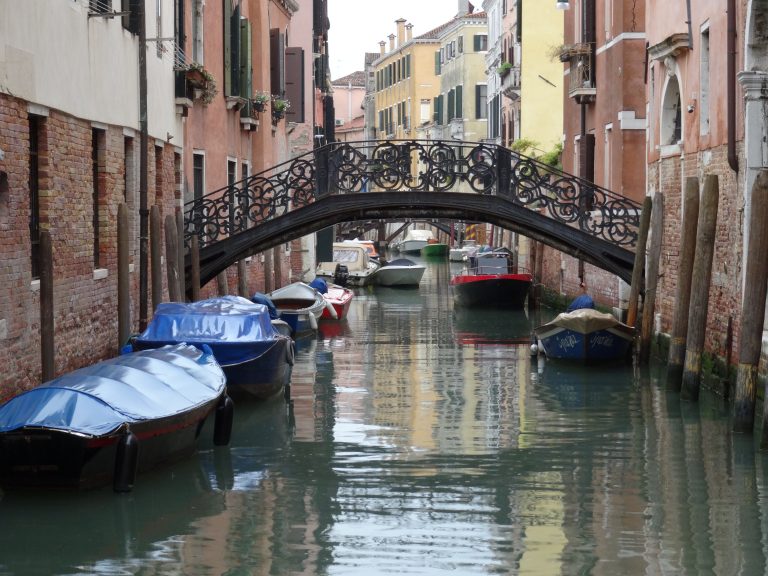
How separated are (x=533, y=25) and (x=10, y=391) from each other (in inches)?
968

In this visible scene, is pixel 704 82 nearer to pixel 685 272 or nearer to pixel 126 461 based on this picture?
pixel 685 272

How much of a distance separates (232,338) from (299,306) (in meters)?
9.10

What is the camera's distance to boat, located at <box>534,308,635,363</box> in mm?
16359

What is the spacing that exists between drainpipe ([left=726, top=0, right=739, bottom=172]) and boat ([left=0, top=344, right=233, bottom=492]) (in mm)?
5343

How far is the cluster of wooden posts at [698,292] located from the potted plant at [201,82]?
17.4 ft

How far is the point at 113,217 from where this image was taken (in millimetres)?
14016

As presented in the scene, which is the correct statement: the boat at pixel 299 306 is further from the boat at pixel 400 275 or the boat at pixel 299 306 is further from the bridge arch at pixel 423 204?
the boat at pixel 400 275

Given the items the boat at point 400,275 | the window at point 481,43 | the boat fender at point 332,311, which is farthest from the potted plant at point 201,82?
the window at point 481,43

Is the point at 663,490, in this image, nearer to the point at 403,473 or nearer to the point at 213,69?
the point at 403,473

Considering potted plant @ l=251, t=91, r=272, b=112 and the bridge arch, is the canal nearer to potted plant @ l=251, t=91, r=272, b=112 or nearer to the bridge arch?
the bridge arch

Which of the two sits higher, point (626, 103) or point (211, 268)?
point (626, 103)

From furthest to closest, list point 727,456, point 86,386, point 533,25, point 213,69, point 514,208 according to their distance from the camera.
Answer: point 533,25, point 213,69, point 514,208, point 727,456, point 86,386

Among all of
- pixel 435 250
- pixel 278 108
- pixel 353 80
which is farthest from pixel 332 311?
pixel 353 80

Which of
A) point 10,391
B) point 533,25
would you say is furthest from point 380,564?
point 533,25
